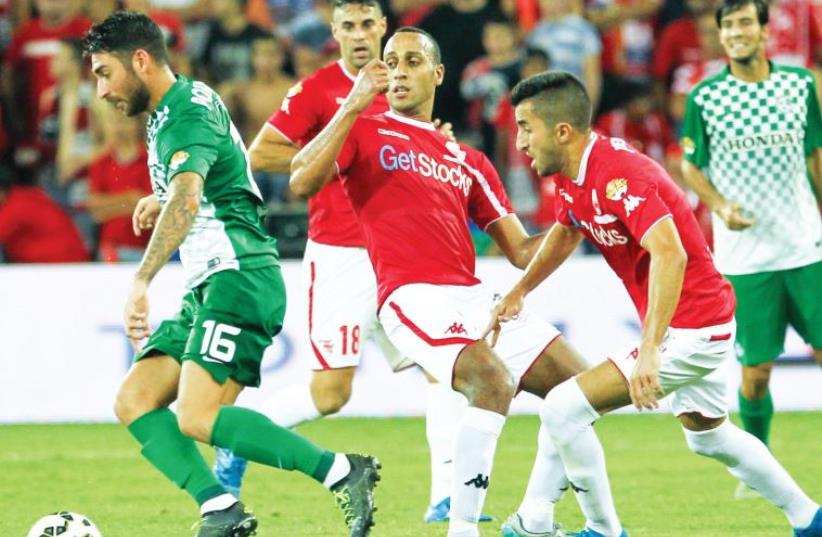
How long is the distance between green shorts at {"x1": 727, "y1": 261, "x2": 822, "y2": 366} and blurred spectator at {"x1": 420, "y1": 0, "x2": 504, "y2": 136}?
569 centimetres

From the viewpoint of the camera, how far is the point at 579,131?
6.54 m

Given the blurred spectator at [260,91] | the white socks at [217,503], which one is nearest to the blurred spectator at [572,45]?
the blurred spectator at [260,91]

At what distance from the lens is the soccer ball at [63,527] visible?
6297 mm

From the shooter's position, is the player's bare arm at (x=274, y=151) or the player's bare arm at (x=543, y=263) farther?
the player's bare arm at (x=274, y=151)

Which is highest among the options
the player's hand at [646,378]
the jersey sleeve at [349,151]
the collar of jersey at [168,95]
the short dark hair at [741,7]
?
the collar of jersey at [168,95]

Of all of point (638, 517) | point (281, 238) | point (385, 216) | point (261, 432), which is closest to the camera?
point (261, 432)

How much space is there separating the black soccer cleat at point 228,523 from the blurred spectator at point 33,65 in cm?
892

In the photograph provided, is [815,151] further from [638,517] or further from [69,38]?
[69,38]

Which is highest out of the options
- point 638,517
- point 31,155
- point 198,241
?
point 198,241

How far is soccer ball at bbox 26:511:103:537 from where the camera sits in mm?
6297

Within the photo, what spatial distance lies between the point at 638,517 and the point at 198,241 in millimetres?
2777

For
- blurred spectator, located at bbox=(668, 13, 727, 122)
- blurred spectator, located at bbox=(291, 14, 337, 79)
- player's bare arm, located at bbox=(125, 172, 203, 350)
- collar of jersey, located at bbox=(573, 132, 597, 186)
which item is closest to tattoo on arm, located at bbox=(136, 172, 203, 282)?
player's bare arm, located at bbox=(125, 172, 203, 350)

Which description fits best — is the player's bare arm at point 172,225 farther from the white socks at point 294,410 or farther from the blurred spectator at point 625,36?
the blurred spectator at point 625,36

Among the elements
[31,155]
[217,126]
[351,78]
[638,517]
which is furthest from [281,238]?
[217,126]
